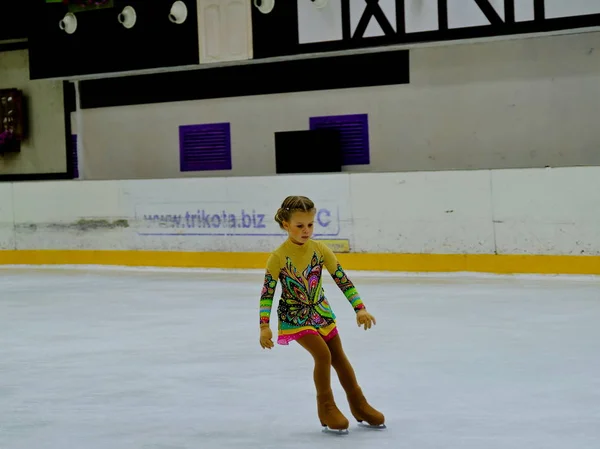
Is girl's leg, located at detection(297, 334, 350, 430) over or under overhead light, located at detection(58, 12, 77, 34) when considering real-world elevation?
under

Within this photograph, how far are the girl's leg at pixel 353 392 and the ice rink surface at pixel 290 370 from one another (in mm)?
67

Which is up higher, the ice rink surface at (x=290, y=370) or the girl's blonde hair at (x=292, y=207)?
the girl's blonde hair at (x=292, y=207)

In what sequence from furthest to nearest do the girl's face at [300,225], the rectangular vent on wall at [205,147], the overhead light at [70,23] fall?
the rectangular vent on wall at [205,147]
the overhead light at [70,23]
the girl's face at [300,225]

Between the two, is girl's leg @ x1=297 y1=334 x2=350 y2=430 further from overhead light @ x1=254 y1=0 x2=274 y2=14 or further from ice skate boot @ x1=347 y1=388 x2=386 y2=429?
overhead light @ x1=254 y1=0 x2=274 y2=14

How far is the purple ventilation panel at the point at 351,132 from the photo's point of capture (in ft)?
50.5

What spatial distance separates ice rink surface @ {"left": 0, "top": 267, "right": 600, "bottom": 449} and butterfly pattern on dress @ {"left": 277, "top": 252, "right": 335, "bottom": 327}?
0.48 metres

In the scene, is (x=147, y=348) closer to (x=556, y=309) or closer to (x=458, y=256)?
(x=556, y=309)

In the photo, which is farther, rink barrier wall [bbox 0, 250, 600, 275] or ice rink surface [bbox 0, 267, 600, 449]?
rink barrier wall [bbox 0, 250, 600, 275]

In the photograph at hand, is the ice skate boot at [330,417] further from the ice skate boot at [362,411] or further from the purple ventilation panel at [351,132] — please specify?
the purple ventilation panel at [351,132]

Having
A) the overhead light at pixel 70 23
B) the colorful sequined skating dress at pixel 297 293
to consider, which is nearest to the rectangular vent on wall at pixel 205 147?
the overhead light at pixel 70 23

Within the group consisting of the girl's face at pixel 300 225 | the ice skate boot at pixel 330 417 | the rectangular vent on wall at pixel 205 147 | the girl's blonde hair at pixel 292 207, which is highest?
the rectangular vent on wall at pixel 205 147

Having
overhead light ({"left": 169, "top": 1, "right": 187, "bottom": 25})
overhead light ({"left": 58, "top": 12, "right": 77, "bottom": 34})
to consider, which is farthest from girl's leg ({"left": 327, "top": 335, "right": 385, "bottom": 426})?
overhead light ({"left": 58, "top": 12, "right": 77, "bottom": 34})

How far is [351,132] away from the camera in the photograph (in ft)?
50.8

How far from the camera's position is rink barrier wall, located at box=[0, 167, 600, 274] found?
10.3 m
